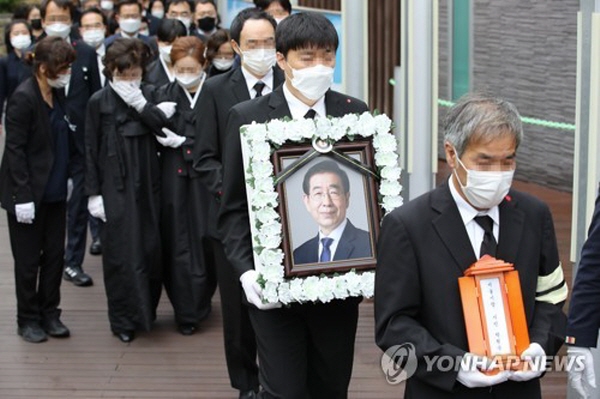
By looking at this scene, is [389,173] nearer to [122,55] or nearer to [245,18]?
[245,18]

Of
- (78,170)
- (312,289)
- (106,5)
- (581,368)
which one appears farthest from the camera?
(106,5)

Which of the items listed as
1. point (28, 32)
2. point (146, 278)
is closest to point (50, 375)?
point (146, 278)

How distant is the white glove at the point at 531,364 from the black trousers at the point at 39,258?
5182 mm

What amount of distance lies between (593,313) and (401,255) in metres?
0.98

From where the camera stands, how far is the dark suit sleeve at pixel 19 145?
8555 millimetres

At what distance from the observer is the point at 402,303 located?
13.9 ft

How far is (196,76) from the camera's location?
8.98m

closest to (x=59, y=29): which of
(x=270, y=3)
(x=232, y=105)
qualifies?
(x=270, y=3)

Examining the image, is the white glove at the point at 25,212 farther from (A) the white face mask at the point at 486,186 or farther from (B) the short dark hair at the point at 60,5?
(A) the white face mask at the point at 486,186

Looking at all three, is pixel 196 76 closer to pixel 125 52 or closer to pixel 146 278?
pixel 125 52

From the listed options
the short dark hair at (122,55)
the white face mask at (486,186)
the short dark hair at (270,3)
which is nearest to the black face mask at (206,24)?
the short dark hair at (270,3)

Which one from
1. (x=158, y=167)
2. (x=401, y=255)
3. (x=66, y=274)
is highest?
(x=401, y=255)

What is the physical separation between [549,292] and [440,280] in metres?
0.43

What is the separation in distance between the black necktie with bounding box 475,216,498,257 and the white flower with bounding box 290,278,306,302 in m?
1.24
